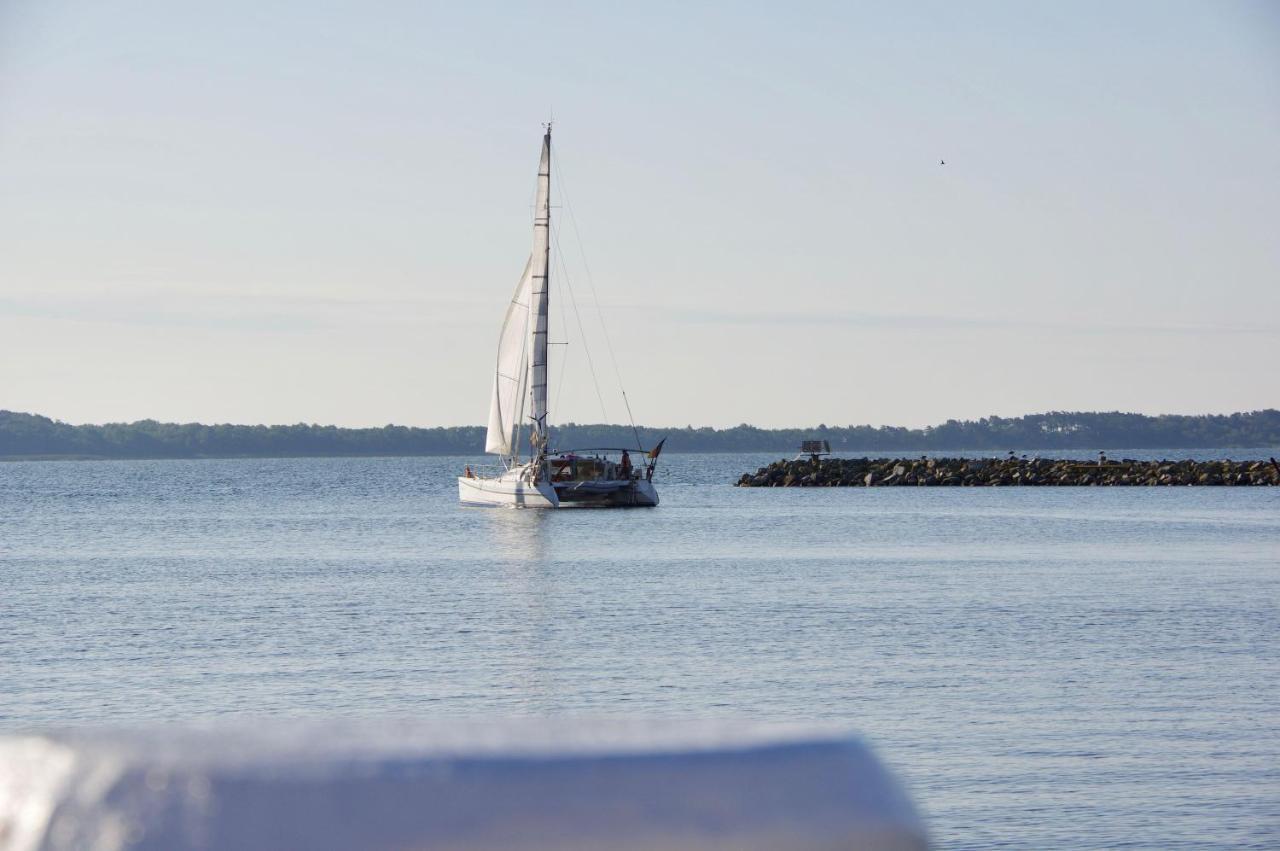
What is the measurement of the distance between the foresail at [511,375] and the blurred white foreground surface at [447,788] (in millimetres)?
72363

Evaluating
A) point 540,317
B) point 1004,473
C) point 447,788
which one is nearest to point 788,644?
point 447,788

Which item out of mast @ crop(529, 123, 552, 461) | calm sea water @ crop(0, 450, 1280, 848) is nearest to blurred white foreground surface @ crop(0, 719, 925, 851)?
calm sea water @ crop(0, 450, 1280, 848)

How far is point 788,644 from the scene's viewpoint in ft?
84.4

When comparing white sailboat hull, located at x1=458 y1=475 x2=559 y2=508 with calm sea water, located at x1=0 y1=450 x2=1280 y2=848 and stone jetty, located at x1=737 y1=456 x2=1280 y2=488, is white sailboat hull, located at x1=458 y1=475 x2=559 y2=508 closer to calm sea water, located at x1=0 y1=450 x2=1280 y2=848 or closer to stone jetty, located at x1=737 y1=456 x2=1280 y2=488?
calm sea water, located at x1=0 y1=450 x2=1280 y2=848

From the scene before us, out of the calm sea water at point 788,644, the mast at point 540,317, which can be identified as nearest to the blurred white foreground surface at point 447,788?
the calm sea water at point 788,644

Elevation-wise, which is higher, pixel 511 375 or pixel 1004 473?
pixel 511 375

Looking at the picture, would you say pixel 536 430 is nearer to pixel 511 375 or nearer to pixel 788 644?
pixel 511 375

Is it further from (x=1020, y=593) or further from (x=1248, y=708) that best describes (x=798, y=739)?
(x=1020, y=593)

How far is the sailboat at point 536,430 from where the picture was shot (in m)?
72.7

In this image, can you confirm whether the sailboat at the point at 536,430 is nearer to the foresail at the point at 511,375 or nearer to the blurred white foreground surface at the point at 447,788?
the foresail at the point at 511,375

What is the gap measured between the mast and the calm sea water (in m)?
12.8

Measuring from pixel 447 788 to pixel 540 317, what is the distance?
71171mm

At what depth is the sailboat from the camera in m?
72.7

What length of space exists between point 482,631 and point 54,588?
1575 cm
